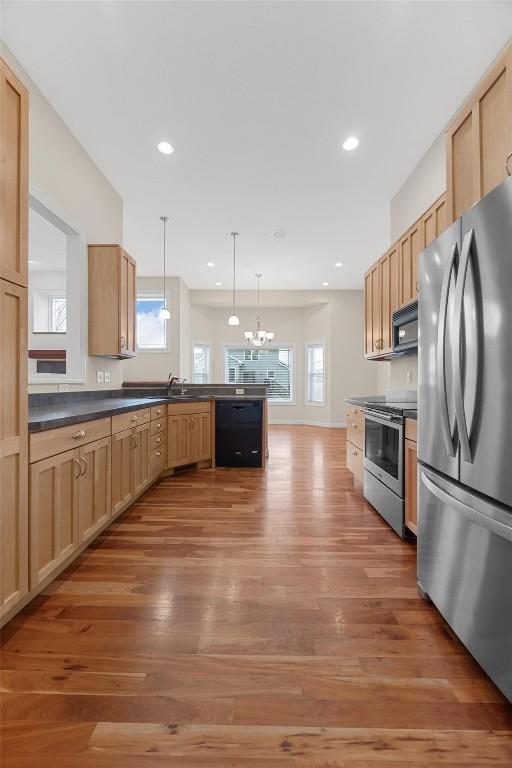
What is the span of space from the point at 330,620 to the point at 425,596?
0.55m

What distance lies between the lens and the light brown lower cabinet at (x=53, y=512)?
166 centimetres

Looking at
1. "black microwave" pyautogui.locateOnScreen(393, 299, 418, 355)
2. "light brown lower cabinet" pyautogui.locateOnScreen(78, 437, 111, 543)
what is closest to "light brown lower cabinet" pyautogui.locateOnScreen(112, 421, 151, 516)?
"light brown lower cabinet" pyautogui.locateOnScreen(78, 437, 111, 543)

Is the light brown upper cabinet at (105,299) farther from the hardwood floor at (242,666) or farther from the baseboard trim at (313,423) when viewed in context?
the baseboard trim at (313,423)

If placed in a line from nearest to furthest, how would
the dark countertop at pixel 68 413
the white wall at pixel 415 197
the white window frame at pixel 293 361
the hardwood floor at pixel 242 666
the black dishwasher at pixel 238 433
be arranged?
1. the hardwood floor at pixel 242 666
2. the dark countertop at pixel 68 413
3. the white wall at pixel 415 197
4. the black dishwasher at pixel 238 433
5. the white window frame at pixel 293 361

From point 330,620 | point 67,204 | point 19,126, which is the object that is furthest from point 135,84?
point 330,620

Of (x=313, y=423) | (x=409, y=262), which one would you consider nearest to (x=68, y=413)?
(x=409, y=262)

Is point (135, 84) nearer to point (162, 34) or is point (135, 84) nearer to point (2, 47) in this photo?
point (162, 34)

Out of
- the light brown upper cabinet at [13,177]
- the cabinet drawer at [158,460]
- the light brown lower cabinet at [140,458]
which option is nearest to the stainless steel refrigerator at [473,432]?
the light brown upper cabinet at [13,177]

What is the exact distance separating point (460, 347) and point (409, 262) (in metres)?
2.20

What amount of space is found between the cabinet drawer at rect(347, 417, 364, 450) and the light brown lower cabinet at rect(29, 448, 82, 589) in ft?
8.52

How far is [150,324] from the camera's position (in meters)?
8.25

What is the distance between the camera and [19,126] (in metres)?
1.63

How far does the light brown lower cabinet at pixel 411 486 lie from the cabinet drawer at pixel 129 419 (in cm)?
214

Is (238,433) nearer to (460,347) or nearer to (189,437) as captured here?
(189,437)
